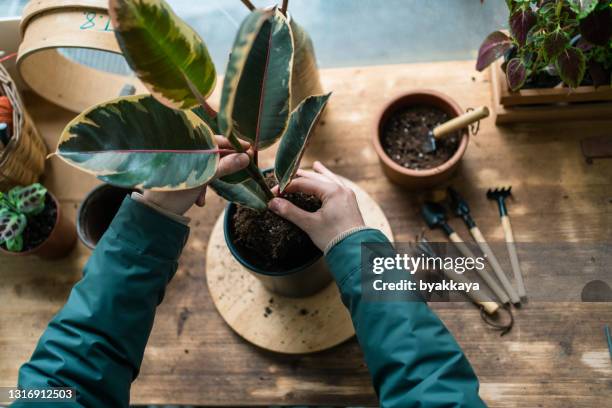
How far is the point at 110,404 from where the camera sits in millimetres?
708

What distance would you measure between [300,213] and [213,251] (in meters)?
0.32

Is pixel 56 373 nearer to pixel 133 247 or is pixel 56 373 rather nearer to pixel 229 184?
pixel 133 247

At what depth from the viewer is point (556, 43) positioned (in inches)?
30.0

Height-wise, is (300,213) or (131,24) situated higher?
(131,24)

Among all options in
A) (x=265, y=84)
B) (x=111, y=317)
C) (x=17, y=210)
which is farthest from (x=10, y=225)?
(x=265, y=84)

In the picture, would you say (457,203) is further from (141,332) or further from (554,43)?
(141,332)

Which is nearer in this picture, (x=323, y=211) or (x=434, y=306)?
(x=323, y=211)

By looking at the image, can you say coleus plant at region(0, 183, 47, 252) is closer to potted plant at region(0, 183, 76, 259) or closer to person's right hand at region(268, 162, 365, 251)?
potted plant at region(0, 183, 76, 259)

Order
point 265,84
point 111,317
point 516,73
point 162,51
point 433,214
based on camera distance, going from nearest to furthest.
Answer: point 162,51
point 265,84
point 111,317
point 516,73
point 433,214

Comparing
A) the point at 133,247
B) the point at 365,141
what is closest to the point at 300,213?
the point at 133,247

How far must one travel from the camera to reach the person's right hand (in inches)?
28.8

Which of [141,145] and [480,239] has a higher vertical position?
[141,145]

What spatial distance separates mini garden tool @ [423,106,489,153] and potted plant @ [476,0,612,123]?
0.25 ft

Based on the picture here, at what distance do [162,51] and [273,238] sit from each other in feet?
1.25
